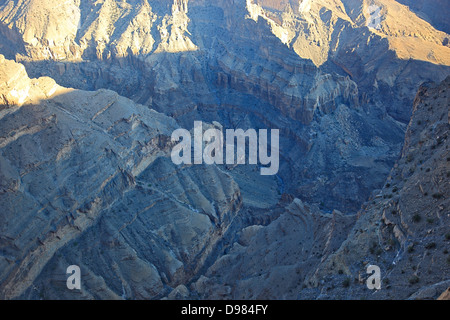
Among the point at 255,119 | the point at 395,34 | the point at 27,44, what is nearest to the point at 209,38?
the point at 255,119

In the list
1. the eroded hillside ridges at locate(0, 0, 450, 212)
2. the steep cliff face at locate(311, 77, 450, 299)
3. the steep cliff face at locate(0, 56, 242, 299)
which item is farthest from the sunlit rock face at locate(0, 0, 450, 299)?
the steep cliff face at locate(311, 77, 450, 299)

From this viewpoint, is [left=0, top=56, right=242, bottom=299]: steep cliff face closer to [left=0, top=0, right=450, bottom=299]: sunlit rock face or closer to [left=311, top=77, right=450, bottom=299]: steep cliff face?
[left=0, top=0, right=450, bottom=299]: sunlit rock face

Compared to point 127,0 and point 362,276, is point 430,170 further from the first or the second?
point 127,0

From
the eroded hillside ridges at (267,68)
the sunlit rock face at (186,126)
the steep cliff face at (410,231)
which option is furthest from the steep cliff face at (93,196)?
the eroded hillside ridges at (267,68)

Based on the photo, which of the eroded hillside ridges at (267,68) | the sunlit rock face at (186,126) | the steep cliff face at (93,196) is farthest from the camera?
the eroded hillside ridges at (267,68)

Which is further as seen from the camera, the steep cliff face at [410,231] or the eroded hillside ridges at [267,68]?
the eroded hillside ridges at [267,68]

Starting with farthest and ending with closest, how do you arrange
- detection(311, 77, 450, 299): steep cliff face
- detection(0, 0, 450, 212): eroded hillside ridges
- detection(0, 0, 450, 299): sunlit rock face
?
detection(0, 0, 450, 212): eroded hillside ridges < detection(0, 0, 450, 299): sunlit rock face < detection(311, 77, 450, 299): steep cliff face

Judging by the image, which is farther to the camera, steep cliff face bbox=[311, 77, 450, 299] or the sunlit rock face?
the sunlit rock face

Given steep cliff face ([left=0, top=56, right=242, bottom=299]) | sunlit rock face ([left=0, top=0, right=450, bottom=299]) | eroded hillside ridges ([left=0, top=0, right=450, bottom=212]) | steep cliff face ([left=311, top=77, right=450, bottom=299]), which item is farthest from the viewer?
eroded hillside ridges ([left=0, top=0, right=450, bottom=212])

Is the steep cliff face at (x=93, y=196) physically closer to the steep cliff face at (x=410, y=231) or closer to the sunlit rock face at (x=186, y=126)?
the sunlit rock face at (x=186, y=126)
